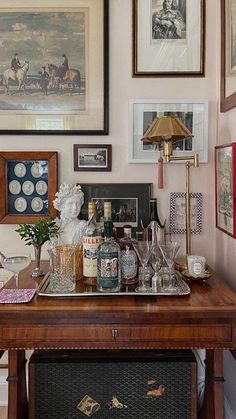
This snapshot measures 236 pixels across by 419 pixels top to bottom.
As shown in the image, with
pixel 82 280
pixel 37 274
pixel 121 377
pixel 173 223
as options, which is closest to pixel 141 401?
pixel 121 377

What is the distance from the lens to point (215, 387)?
1473mm

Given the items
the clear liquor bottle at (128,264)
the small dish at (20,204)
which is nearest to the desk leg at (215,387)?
the clear liquor bottle at (128,264)

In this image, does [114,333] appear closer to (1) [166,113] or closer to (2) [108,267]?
(2) [108,267]

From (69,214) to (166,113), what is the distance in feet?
2.41

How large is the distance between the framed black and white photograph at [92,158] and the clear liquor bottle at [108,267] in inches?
24.1

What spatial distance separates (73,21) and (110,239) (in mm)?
1193

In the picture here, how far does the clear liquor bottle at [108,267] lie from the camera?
144cm

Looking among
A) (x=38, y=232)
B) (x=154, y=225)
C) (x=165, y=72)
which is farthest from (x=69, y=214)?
(x=165, y=72)

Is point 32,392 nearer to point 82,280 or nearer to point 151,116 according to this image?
point 82,280

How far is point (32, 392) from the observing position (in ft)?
5.20

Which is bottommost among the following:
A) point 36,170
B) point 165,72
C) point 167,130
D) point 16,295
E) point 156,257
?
point 16,295

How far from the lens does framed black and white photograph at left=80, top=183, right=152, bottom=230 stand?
2.01 meters

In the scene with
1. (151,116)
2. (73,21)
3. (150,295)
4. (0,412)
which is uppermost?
(73,21)

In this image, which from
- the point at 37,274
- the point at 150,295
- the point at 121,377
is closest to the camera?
the point at 150,295
